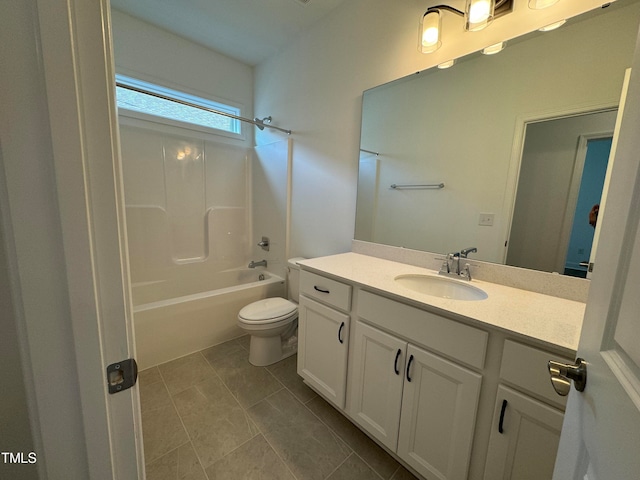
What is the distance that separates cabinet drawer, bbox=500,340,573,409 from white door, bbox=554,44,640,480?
0.87 feet

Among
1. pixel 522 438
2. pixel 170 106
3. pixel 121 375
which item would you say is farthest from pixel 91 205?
pixel 170 106

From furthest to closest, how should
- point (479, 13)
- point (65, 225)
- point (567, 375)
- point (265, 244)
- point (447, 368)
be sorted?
point (265, 244)
point (479, 13)
point (447, 368)
point (567, 375)
point (65, 225)

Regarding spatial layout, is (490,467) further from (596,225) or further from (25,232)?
(25,232)

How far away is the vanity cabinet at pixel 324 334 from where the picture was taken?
1310 mm

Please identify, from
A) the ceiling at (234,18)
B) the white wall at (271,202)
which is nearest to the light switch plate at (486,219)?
the white wall at (271,202)

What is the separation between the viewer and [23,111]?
326mm

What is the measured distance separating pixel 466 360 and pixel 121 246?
107 cm

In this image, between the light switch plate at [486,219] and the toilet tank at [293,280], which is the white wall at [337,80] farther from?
the light switch plate at [486,219]

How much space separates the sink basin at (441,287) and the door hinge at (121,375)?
45.4 inches

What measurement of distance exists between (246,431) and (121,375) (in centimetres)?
122

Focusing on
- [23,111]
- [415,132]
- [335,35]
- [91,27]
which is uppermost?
[335,35]

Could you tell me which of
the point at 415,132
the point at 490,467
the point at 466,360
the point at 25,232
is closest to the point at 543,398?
the point at 466,360

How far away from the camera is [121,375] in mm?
446

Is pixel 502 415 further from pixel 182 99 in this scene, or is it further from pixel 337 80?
pixel 182 99
